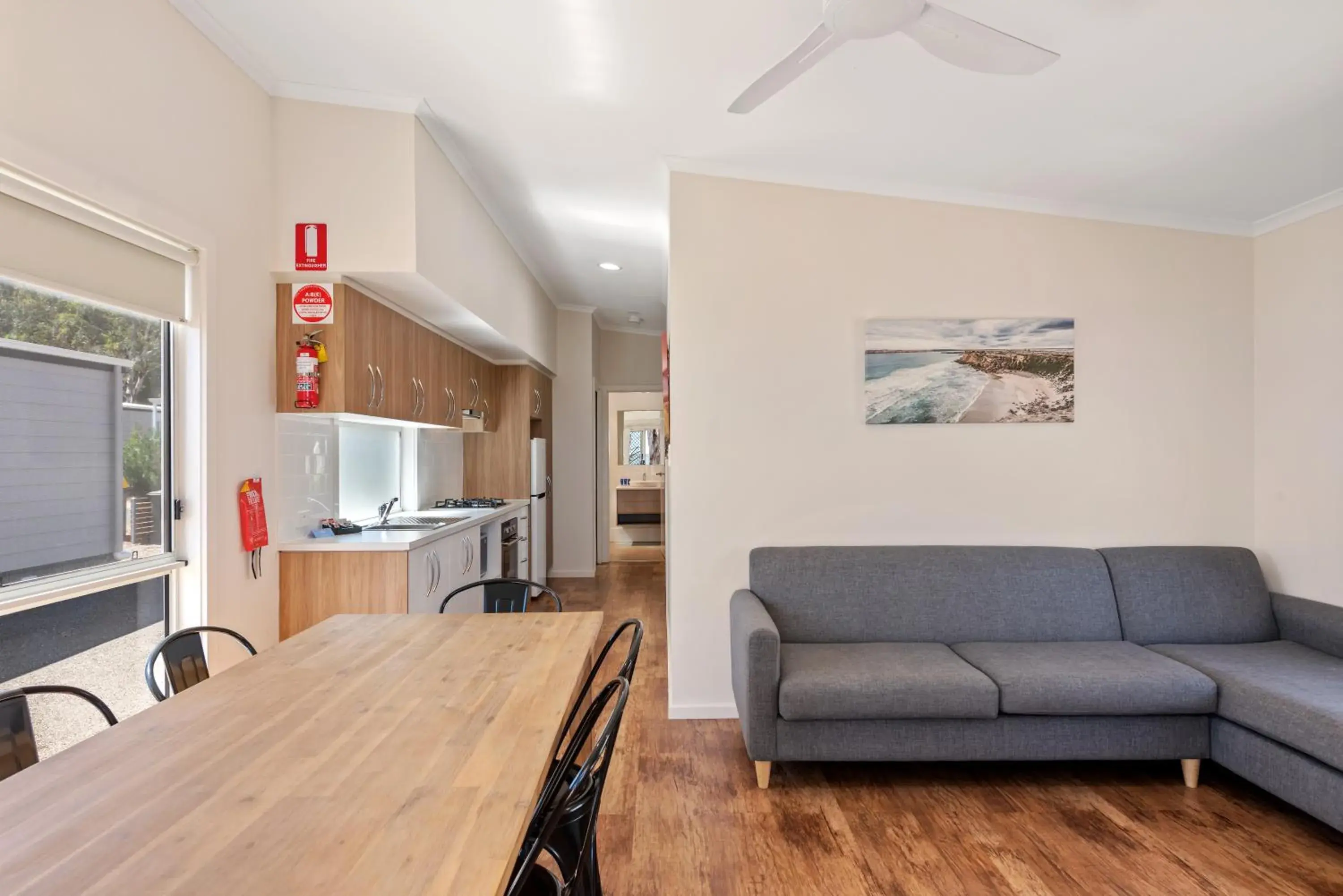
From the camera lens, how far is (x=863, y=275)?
3441mm

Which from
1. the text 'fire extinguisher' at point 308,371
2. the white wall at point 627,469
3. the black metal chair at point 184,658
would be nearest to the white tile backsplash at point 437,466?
the text 'fire extinguisher' at point 308,371

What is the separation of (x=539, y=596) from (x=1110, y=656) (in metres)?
4.66

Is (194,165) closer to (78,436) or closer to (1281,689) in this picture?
(78,436)

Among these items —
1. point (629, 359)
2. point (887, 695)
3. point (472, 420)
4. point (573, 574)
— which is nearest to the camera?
point (887, 695)

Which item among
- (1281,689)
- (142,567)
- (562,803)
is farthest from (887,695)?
(142,567)

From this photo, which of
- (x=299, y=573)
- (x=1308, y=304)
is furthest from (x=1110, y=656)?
(x=299, y=573)

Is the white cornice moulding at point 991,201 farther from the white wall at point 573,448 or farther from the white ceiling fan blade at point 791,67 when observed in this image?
the white wall at point 573,448

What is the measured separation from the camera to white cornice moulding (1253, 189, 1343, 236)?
301cm

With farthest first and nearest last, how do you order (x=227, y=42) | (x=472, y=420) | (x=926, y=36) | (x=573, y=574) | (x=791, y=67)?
(x=573, y=574), (x=472, y=420), (x=227, y=42), (x=791, y=67), (x=926, y=36)

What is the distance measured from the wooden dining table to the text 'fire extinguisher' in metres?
1.62

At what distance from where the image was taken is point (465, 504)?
5449 millimetres

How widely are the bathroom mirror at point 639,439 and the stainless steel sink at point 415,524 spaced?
19.6 ft

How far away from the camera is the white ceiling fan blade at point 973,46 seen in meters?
1.70

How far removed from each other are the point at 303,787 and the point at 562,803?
1.42ft
